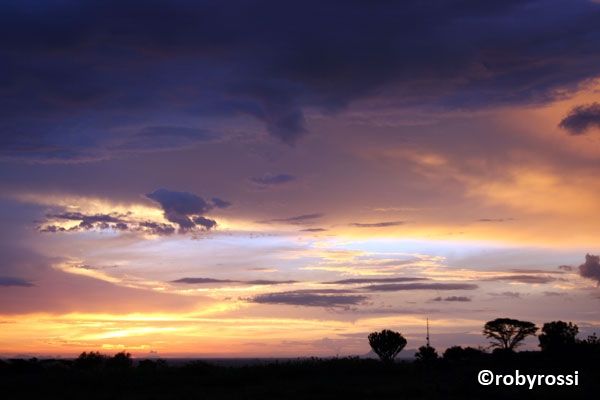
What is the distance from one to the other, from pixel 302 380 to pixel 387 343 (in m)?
52.4

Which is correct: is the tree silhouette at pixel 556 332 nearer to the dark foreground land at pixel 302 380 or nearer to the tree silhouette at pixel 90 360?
the dark foreground land at pixel 302 380

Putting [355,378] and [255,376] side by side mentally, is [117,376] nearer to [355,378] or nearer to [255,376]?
[255,376]

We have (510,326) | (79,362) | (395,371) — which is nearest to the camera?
(395,371)

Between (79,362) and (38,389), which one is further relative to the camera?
(79,362)

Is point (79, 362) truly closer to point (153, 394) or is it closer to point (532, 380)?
point (153, 394)

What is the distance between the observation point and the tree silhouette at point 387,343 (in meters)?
90.8

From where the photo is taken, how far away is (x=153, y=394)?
115 ft

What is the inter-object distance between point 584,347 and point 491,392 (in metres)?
28.6

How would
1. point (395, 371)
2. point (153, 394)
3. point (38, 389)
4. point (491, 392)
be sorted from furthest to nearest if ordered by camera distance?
1. point (395, 371)
2. point (38, 389)
3. point (153, 394)
4. point (491, 392)

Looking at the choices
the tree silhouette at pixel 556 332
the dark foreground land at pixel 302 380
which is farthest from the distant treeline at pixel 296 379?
the tree silhouette at pixel 556 332

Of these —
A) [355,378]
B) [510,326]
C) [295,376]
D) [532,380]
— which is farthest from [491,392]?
[510,326]

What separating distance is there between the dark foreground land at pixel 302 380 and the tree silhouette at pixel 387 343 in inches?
1520

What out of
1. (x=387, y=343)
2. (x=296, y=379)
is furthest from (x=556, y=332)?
(x=296, y=379)

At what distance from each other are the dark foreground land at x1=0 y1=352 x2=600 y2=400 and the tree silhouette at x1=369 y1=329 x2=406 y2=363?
1520 inches
